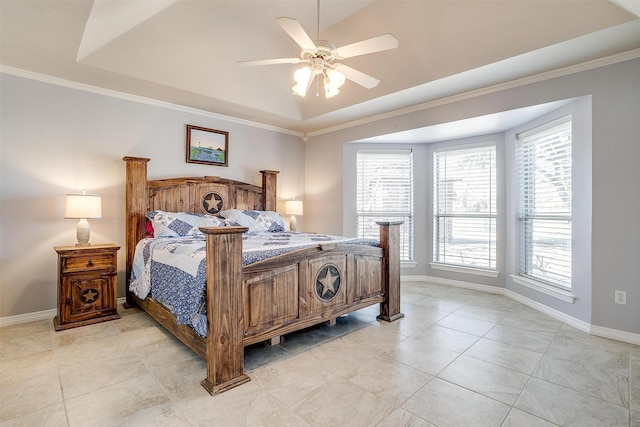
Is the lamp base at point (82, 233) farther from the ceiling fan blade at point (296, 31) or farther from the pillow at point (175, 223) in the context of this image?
the ceiling fan blade at point (296, 31)

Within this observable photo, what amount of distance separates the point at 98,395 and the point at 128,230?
7.14ft

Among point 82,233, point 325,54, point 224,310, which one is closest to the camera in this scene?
point 224,310

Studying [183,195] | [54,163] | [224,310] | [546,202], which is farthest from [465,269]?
[54,163]

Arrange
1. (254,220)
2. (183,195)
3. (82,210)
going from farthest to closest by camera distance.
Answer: (254,220), (183,195), (82,210)

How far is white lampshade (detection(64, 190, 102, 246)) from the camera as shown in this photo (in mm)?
3076

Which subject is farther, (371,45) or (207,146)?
(207,146)

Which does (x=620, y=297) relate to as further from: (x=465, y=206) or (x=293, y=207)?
(x=293, y=207)

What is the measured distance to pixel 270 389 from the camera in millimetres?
1999

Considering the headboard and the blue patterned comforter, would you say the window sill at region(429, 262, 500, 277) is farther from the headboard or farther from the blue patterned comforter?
the headboard

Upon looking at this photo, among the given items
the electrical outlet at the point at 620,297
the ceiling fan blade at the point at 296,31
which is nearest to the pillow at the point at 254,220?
the ceiling fan blade at the point at 296,31

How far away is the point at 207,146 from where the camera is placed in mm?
4441

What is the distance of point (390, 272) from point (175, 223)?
8.13 ft

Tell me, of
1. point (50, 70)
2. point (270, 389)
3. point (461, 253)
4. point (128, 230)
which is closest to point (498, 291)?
point (461, 253)

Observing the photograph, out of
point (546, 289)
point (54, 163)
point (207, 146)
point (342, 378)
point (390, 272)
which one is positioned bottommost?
point (342, 378)
